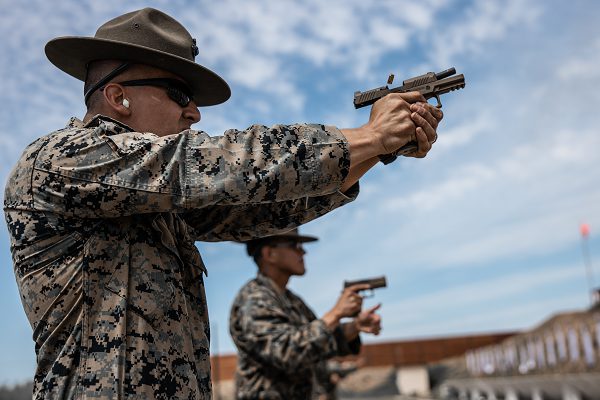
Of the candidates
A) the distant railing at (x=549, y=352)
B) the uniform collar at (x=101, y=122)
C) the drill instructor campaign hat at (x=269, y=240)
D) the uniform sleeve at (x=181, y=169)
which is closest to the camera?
the uniform sleeve at (x=181, y=169)

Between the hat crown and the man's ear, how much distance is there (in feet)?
0.58

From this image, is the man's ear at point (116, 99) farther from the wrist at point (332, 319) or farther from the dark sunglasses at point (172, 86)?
the wrist at point (332, 319)

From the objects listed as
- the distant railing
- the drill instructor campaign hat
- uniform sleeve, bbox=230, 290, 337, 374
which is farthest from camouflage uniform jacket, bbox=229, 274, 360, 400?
the distant railing

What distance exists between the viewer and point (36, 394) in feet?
6.97

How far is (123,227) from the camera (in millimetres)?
2268

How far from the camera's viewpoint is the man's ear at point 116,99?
247 cm

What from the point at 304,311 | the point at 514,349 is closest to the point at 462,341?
the point at 514,349

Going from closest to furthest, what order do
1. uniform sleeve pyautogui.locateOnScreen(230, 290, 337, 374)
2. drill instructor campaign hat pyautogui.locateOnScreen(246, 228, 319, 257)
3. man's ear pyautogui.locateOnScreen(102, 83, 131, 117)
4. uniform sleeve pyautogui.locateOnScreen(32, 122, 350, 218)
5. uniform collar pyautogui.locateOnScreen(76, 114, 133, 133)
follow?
1. uniform sleeve pyautogui.locateOnScreen(32, 122, 350, 218)
2. uniform collar pyautogui.locateOnScreen(76, 114, 133, 133)
3. man's ear pyautogui.locateOnScreen(102, 83, 131, 117)
4. uniform sleeve pyautogui.locateOnScreen(230, 290, 337, 374)
5. drill instructor campaign hat pyautogui.locateOnScreen(246, 228, 319, 257)

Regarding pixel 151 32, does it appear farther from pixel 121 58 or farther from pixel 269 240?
pixel 269 240

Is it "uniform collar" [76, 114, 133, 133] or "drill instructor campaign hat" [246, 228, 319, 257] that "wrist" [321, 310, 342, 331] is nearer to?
"drill instructor campaign hat" [246, 228, 319, 257]

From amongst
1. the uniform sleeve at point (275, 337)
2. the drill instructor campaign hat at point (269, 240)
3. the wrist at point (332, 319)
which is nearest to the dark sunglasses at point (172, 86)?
the uniform sleeve at point (275, 337)

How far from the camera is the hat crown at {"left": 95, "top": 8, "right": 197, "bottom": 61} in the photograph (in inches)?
98.7

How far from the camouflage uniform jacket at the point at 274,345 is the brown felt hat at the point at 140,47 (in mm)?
2677

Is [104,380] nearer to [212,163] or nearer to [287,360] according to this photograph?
[212,163]
